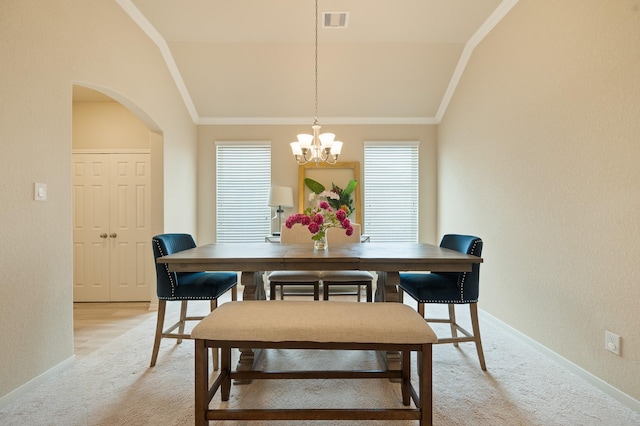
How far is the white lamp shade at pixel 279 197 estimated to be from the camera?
14.5ft

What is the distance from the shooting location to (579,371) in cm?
228

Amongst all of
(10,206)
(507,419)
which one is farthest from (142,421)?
(507,419)

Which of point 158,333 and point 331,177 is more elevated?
point 331,177

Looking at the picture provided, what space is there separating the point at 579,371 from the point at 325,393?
1738 mm

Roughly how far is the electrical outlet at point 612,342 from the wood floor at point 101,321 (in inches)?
145

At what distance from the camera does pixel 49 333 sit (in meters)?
2.27

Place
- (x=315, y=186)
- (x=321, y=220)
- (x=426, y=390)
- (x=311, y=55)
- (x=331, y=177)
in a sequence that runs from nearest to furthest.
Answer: (x=426, y=390)
(x=321, y=220)
(x=311, y=55)
(x=315, y=186)
(x=331, y=177)

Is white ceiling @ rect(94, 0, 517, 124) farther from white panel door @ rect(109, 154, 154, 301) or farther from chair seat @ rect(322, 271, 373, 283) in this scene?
chair seat @ rect(322, 271, 373, 283)

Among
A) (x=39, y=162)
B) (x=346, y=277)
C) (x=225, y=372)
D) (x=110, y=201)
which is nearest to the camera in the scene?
(x=225, y=372)

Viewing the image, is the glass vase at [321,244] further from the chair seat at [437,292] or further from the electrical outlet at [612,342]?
the electrical outlet at [612,342]

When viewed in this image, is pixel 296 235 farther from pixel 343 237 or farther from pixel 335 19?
pixel 335 19

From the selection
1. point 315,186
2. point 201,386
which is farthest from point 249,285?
point 315,186

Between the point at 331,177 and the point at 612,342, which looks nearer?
the point at 612,342

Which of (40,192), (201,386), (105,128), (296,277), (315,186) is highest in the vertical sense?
(105,128)
